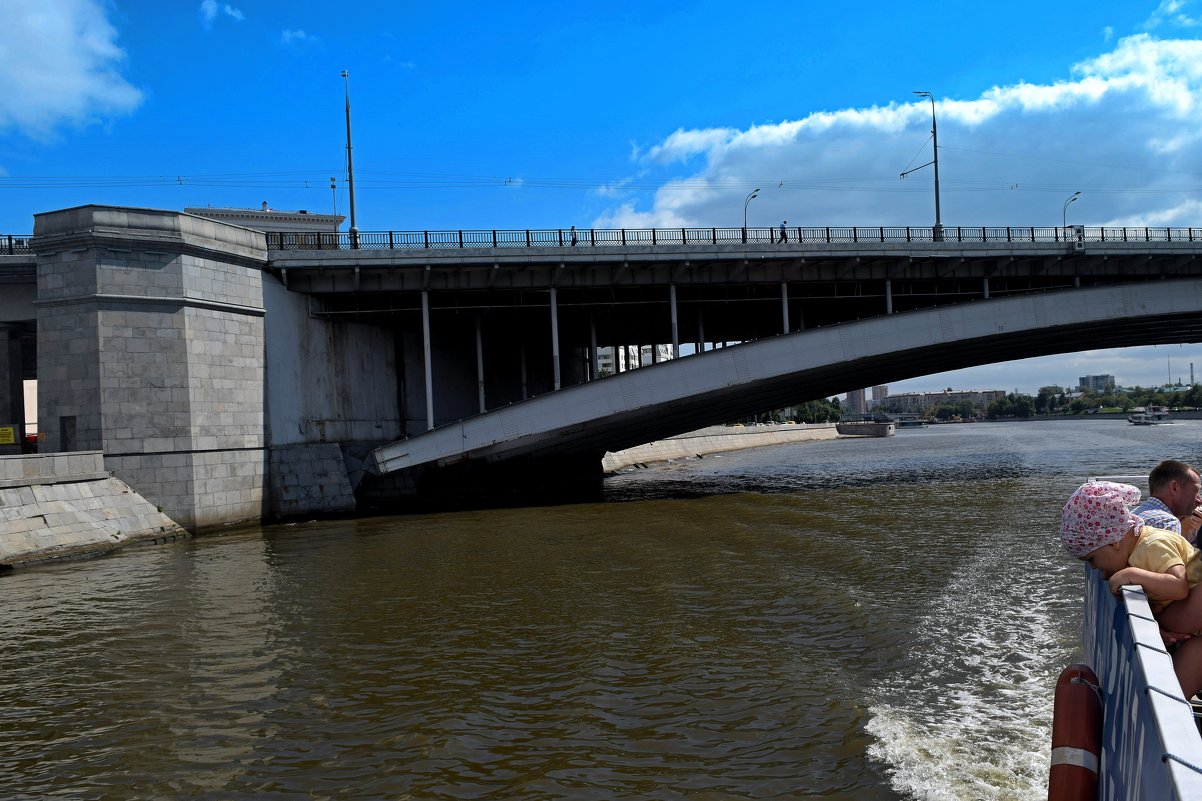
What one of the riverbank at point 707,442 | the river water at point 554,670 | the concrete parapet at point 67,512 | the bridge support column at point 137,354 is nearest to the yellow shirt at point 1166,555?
the river water at point 554,670

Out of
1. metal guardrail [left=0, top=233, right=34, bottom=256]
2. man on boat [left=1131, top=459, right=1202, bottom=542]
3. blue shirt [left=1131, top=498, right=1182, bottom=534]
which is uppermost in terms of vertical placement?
metal guardrail [left=0, top=233, right=34, bottom=256]

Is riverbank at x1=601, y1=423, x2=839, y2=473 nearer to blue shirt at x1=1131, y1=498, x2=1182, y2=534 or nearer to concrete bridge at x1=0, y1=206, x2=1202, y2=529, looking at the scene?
concrete bridge at x1=0, y1=206, x2=1202, y2=529

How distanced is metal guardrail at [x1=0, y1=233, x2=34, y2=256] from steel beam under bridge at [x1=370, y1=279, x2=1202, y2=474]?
13.2 meters

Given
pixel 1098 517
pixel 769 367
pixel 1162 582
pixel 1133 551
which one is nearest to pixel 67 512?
pixel 769 367

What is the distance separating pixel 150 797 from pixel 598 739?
3.55 metres

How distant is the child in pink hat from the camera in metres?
3.87

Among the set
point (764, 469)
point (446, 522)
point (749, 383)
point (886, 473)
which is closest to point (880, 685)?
point (446, 522)

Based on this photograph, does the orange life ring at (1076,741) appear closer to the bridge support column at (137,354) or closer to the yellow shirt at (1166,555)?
the yellow shirt at (1166,555)

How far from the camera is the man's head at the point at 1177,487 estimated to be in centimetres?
486

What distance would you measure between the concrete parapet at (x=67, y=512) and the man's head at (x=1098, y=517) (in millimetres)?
20941

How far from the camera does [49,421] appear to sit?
22.9m

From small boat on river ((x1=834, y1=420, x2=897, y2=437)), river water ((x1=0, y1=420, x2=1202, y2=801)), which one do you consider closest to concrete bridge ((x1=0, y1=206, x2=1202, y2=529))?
river water ((x1=0, y1=420, x2=1202, y2=801))

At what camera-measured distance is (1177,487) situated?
4863 millimetres

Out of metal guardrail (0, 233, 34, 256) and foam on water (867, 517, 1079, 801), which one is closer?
foam on water (867, 517, 1079, 801)
